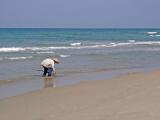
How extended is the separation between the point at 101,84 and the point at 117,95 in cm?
249

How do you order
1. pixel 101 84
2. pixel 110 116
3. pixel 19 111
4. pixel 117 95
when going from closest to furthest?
1. pixel 110 116
2. pixel 19 111
3. pixel 117 95
4. pixel 101 84

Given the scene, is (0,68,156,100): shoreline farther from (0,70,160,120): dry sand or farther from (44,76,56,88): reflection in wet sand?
(0,70,160,120): dry sand

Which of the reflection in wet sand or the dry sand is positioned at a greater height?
the dry sand

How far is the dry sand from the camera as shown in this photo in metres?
7.04

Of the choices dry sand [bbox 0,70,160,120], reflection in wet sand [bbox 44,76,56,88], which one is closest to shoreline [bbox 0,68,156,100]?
reflection in wet sand [bbox 44,76,56,88]

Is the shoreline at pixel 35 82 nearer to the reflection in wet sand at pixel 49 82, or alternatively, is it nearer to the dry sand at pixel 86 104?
the reflection in wet sand at pixel 49 82

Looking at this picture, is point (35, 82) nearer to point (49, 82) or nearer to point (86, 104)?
point (49, 82)

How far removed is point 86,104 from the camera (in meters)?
8.21

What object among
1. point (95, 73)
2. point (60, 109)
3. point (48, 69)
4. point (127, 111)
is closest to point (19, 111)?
point (60, 109)

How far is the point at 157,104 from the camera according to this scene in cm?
749

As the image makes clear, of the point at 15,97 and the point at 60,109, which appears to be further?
the point at 15,97

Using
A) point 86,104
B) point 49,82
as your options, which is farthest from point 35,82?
point 86,104

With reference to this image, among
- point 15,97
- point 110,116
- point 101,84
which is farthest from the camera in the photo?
point 101,84

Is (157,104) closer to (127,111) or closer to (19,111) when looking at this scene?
(127,111)
